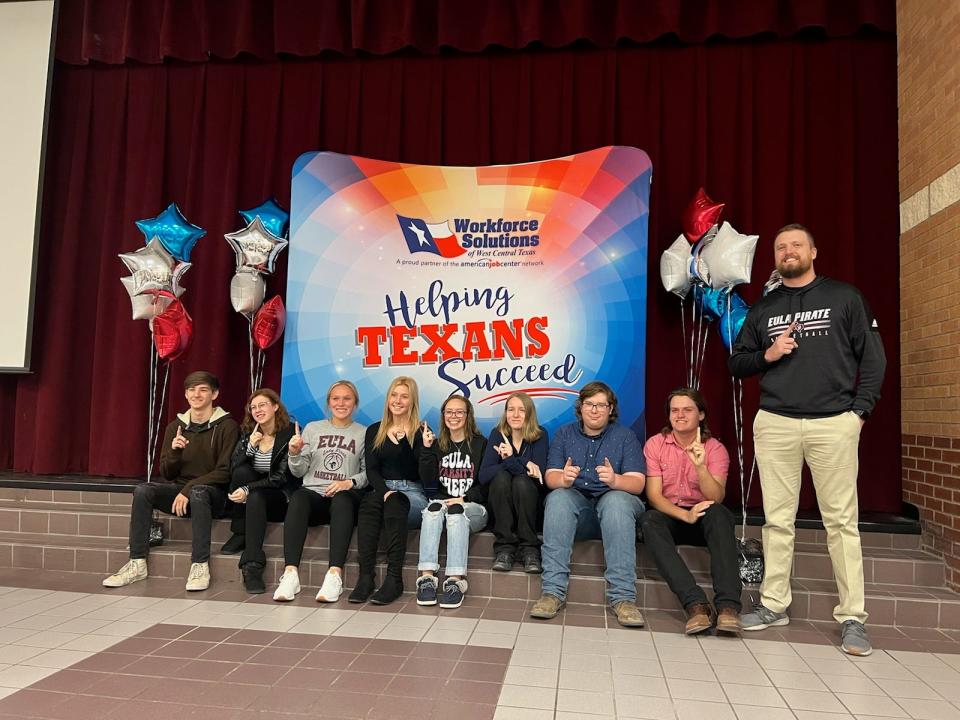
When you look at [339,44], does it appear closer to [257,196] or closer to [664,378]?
[257,196]

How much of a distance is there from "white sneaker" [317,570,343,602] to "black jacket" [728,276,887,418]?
201cm

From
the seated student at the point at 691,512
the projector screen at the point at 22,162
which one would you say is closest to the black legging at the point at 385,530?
the seated student at the point at 691,512

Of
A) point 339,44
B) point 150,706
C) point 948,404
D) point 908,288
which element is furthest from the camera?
point 339,44

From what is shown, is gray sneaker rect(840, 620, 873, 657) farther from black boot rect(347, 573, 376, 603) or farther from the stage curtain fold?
the stage curtain fold

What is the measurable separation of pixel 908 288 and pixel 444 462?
2668 mm

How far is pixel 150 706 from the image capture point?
2010 mm

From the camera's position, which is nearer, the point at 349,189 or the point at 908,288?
the point at 908,288

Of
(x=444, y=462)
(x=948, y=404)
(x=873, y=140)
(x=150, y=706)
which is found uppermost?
(x=873, y=140)

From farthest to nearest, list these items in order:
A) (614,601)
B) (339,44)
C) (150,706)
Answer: (339,44) → (614,601) → (150,706)

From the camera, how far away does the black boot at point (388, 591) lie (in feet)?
9.98

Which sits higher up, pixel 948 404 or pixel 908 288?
pixel 908 288

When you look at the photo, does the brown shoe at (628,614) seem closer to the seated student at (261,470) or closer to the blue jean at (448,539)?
the blue jean at (448,539)

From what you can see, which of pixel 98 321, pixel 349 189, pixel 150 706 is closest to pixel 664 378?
pixel 349 189

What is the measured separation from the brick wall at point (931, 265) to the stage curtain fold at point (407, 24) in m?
0.53
